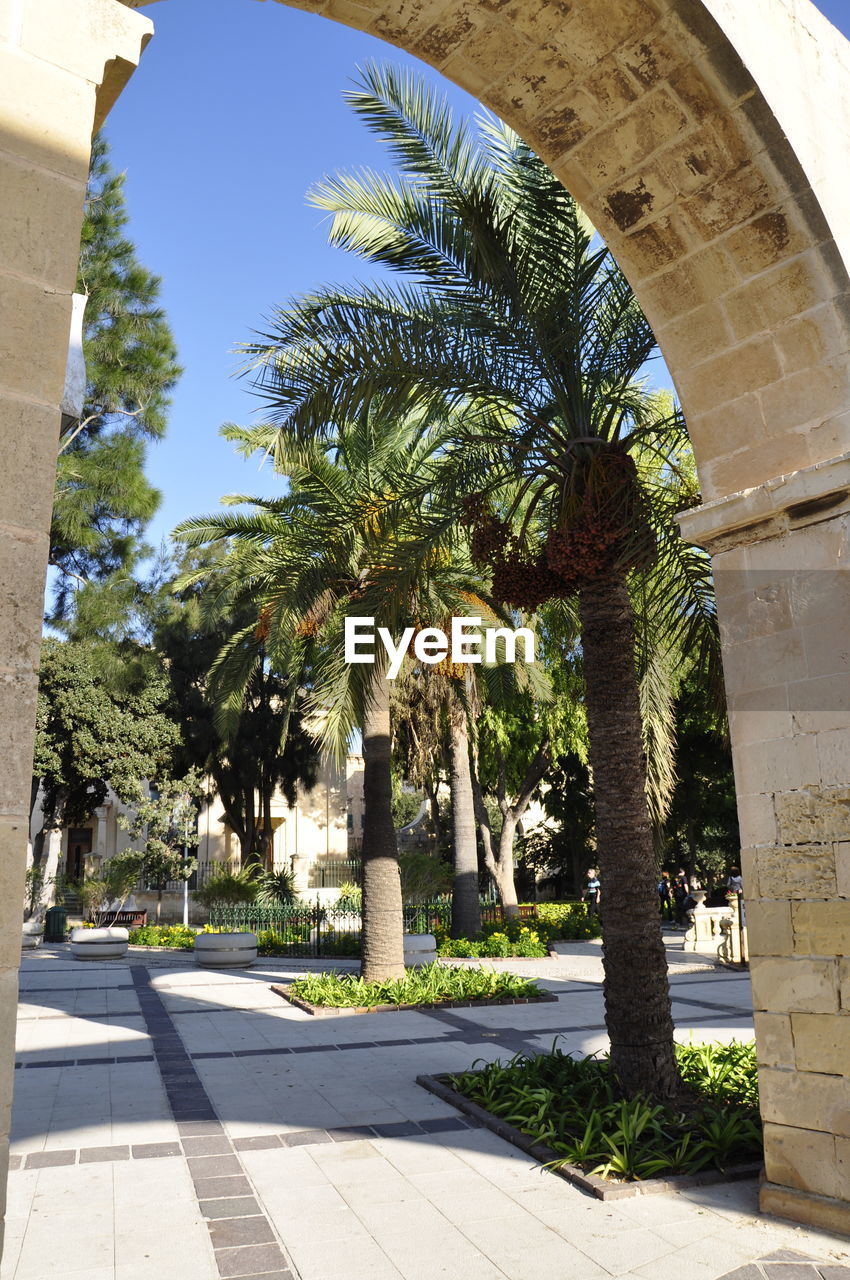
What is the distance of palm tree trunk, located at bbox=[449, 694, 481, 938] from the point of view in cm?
1798

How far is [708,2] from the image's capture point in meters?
4.38

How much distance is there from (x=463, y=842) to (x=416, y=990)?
6.45m

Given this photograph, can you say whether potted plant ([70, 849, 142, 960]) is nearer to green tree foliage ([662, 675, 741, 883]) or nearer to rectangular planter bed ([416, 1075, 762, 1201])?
green tree foliage ([662, 675, 741, 883])

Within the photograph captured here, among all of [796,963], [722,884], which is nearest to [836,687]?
[796,963]

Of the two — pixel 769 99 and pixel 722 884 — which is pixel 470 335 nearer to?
pixel 769 99

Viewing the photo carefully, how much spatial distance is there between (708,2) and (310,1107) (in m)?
7.10

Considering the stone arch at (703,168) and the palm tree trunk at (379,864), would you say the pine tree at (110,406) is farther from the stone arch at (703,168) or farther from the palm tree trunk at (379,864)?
the stone arch at (703,168)

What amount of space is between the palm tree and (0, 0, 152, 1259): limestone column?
157 inches

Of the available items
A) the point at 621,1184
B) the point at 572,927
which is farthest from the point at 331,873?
the point at 621,1184

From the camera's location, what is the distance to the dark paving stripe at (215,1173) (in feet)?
13.8

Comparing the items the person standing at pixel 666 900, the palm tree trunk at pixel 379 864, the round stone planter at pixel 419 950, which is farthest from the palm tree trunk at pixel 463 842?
the person standing at pixel 666 900

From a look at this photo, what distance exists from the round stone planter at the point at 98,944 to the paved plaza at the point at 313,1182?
891 cm

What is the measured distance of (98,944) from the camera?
18.5 m

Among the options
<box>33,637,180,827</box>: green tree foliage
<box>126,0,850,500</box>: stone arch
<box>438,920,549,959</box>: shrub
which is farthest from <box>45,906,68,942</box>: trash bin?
<box>126,0,850,500</box>: stone arch
